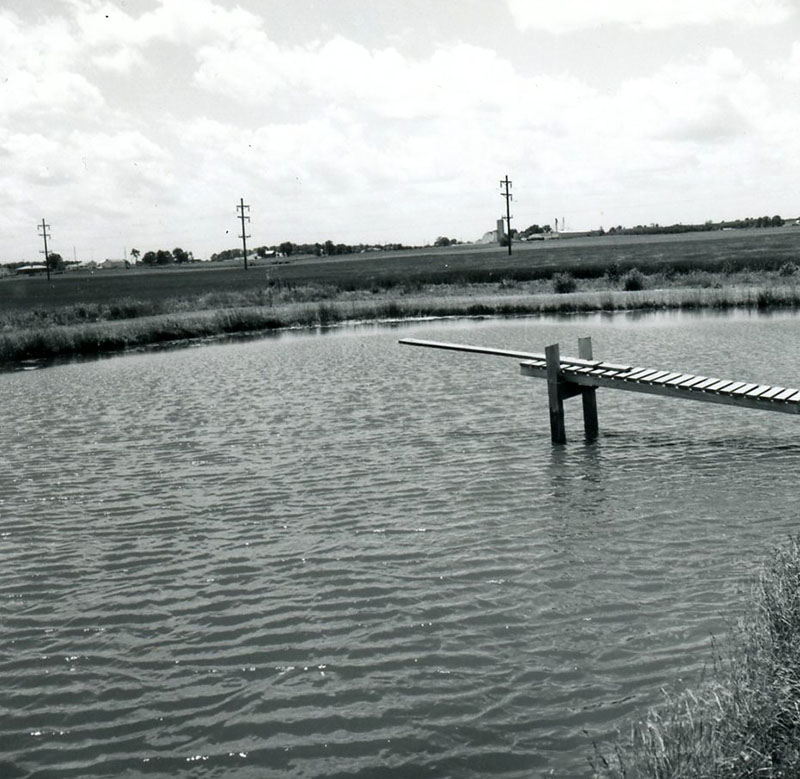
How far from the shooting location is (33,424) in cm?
1966

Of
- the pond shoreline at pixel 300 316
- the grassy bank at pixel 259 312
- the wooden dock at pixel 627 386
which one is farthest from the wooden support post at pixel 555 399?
the grassy bank at pixel 259 312

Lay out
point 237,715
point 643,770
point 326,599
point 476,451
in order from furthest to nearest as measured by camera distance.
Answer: point 476,451
point 326,599
point 237,715
point 643,770

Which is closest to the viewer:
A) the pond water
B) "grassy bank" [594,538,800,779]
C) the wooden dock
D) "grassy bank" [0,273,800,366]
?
"grassy bank" [594,538,800,779]

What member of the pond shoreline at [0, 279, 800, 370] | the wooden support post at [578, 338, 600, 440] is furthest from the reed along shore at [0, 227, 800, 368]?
the wooden support post at [578, 338, 600, 440]

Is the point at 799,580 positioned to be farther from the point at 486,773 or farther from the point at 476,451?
the point at 476,451

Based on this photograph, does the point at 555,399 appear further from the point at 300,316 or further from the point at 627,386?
the point at 300,316

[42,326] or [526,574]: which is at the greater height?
[42,326]

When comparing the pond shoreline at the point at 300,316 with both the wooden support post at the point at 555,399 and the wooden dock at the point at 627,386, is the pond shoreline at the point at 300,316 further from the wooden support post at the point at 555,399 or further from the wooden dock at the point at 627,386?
the wooden support post at the point at 555,399

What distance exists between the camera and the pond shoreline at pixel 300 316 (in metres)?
35.4

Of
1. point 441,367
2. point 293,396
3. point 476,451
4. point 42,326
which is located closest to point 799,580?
point 476,451

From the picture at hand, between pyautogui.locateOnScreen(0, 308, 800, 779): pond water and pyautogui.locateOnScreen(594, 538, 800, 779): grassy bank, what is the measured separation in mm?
524

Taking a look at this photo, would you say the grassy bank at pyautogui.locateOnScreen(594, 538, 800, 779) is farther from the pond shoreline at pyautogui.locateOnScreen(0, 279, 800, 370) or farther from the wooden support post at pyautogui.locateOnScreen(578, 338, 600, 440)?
the pond shoreline at pyautogui.locateOnScreen(0, 279, 800, 370)

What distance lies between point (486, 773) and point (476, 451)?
30.2ft

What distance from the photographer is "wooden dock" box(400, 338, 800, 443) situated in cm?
1440
